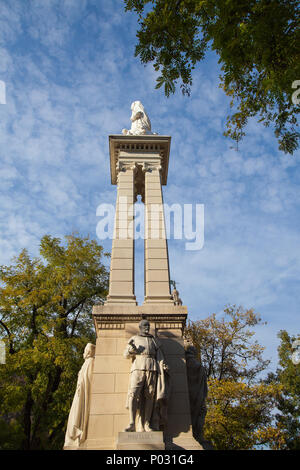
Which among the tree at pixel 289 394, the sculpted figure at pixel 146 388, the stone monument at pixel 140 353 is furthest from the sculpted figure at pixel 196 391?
the tree at pixel 289 394

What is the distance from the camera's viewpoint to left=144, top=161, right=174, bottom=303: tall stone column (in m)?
10.6

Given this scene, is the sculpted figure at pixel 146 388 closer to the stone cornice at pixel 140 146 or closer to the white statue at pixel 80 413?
the white statue at pixel 80 413

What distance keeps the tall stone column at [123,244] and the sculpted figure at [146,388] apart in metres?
2.02

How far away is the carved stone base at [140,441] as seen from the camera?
736 centimetres

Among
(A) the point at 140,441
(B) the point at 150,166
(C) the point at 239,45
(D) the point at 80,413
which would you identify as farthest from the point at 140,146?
(A) the point at 140,441

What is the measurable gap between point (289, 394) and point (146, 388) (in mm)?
25323

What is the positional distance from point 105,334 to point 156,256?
125 inches

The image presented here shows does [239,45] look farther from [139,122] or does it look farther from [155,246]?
[139,122]

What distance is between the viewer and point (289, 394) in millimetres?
28062

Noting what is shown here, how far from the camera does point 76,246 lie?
20.2 metres

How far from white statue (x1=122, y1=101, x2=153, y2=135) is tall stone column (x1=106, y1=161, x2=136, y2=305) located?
2306 millimetres
